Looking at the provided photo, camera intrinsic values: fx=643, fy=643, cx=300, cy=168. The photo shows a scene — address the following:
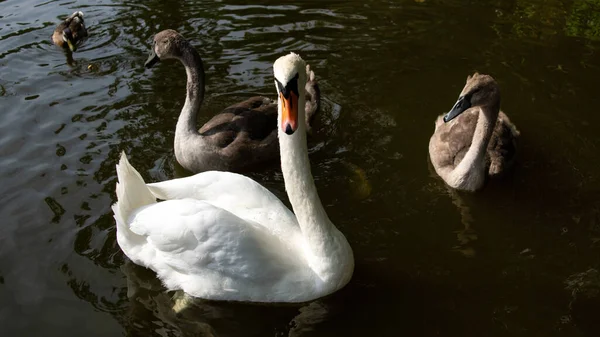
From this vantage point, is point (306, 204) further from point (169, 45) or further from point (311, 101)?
point (169, 45)

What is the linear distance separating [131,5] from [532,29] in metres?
6.97

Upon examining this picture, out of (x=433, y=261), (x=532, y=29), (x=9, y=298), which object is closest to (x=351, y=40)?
(x=532, y=29)

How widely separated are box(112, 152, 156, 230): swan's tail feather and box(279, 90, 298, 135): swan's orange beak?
1513 mm

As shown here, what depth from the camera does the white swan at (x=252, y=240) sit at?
492cm

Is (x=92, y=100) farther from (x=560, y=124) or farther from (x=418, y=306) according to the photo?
(x=560, y=124)

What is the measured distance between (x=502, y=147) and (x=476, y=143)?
43 centimetres

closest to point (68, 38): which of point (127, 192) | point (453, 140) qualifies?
point (127, 192)

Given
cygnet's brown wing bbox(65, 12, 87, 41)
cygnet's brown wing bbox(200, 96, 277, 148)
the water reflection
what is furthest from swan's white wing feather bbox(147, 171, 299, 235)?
cygnet's brown wing bbox(65, 12, 87, 41)

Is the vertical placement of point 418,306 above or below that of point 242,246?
below

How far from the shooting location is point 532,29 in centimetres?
1064

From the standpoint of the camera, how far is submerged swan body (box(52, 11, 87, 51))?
9.91 metres

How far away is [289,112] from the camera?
458 centimetres

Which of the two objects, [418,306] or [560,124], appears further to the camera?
[560,124]

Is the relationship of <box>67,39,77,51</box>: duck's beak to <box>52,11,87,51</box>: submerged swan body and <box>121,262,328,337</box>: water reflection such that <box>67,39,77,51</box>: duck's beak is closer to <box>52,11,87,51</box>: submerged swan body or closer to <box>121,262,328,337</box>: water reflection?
<box>52,11,87,51</box>: submerged swan body
